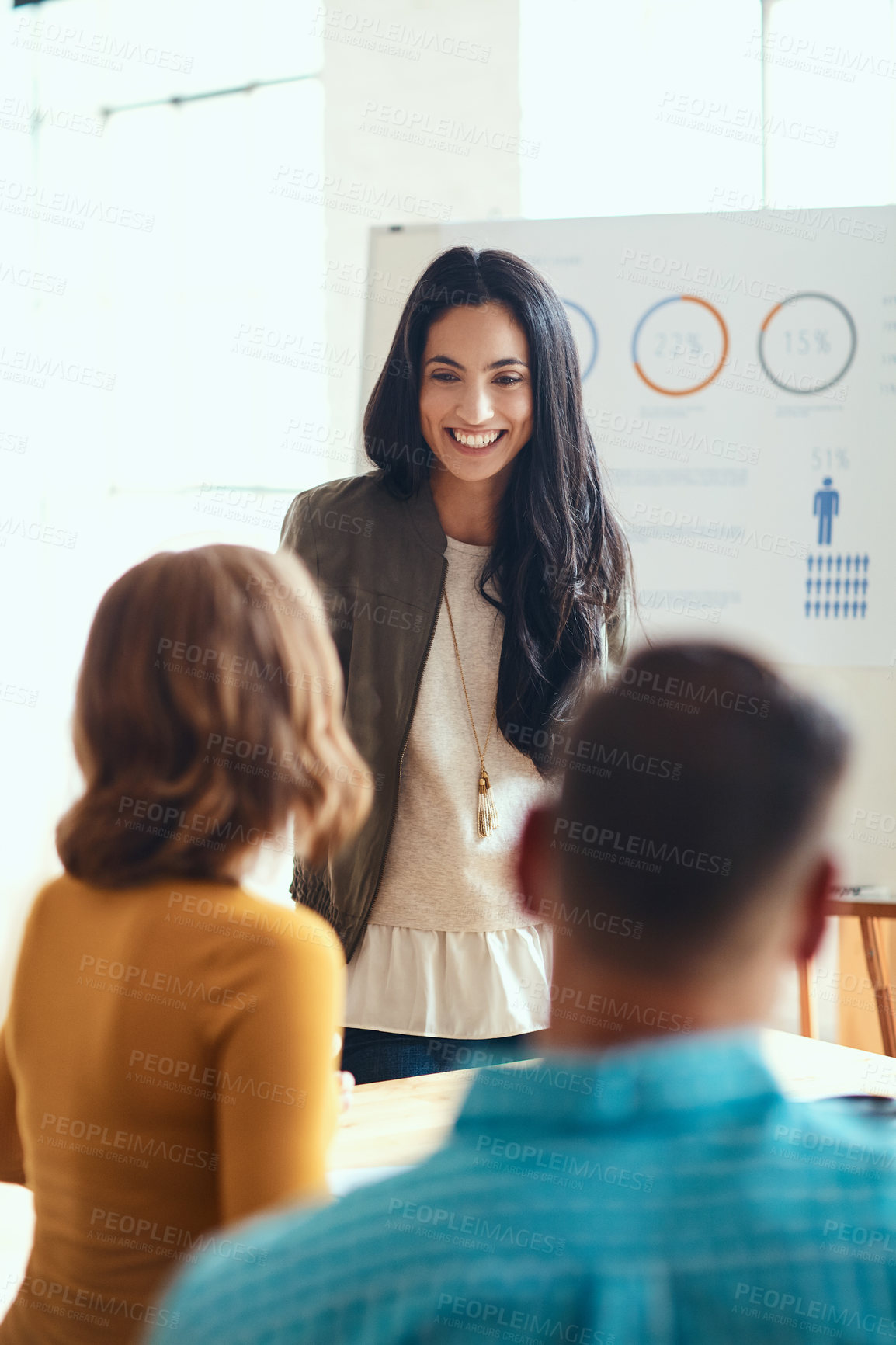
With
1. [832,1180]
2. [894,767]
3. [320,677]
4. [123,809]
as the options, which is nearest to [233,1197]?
[123,809]

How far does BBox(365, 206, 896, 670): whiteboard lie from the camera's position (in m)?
3.38

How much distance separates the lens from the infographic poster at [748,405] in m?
3.38

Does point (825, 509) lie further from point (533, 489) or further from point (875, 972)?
point (533, 489)

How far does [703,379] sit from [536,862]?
300cm

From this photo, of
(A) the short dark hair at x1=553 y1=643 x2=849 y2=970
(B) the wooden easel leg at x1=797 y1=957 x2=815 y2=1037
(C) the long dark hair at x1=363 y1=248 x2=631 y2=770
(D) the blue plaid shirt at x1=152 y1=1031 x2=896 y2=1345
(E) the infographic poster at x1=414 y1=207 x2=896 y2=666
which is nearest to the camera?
(D) the blue plaid shirt at x1=152 y1=1031 x2=896 y2=1345

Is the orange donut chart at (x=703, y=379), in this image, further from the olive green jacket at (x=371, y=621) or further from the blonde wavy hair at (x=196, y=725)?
the blonde wavy hair at (x=196, y=725)

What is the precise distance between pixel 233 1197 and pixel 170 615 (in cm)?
47

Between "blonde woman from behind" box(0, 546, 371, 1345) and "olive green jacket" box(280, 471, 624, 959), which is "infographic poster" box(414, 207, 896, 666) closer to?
"olive green jacket" box(280, 471, 624, 959)

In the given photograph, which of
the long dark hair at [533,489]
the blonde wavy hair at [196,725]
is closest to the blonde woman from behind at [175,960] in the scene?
the blonde wavy hair at [196,725]

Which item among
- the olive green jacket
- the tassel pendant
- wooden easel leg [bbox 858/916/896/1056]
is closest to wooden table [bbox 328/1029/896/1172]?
the olive green jacket

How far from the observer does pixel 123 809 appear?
3.40ft

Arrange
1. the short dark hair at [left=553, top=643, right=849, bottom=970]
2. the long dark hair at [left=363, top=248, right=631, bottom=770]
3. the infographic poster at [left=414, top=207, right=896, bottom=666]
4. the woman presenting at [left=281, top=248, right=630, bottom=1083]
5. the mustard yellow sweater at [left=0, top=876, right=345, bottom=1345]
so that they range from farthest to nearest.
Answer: the infographic poster at [left=414, top=207, right=896, bottom=666] < the long dark hair at [left=363, top=248, right=631, bottom=770] < the woman presenting at [left=281, top=248, right=630, bottom=1083] < the mustard yellow sweater at [left=0, top=876, right=345, bottom=1345] < the short dark hair at [left=553, top=643, right=849, bottom=970]

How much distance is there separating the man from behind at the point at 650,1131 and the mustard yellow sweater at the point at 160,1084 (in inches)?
12.8

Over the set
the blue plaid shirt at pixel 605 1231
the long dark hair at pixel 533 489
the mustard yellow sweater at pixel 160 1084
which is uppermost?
the long dark hair at pixel 533 489
